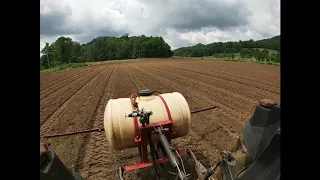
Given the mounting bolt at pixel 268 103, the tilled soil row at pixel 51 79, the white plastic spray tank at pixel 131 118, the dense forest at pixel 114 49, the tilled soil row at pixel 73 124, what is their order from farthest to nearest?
the dense forest at pixel 114 49, the tilled soil row at pixel 51 79, the tilled soil row at pixel 73 124, the white plastic spray tank at pixel 131 118, the mounting bolt at pixel 268 103

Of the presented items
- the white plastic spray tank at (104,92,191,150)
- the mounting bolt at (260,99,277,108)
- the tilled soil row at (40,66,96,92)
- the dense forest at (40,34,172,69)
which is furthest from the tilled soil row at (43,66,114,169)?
the dense forest at (40,34,172,69)

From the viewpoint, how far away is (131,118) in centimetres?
443

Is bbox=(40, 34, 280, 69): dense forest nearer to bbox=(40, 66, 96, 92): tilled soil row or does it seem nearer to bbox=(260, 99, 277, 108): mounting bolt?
bbox=(40, 66, 96, 92): tilled soil row

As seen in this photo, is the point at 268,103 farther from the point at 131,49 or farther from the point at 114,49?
the point at 114,49

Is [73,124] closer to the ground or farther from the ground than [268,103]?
closer to the ground

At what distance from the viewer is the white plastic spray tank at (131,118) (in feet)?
14.5

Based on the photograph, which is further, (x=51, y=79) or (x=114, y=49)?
(x=114, y=49)

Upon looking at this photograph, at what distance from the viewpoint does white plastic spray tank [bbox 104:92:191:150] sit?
442 centimetres

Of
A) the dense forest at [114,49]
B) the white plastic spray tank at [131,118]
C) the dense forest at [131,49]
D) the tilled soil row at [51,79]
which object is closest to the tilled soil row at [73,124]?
the white plastic spray tank at [131,118]

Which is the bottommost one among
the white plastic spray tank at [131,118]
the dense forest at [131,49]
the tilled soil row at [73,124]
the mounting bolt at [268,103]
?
the tilled soil row at [73,124]

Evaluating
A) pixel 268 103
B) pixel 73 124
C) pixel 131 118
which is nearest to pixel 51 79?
pixel 73 124

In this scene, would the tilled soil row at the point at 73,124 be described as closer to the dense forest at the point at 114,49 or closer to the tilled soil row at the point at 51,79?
the tilled soil row at the point at 51,79

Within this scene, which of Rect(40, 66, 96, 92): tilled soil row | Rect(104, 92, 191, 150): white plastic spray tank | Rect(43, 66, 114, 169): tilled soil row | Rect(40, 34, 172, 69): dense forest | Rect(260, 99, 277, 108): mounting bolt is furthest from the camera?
Rect(40, 34, 172, 69): dense forest

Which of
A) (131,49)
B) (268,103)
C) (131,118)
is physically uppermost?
(131,49)
